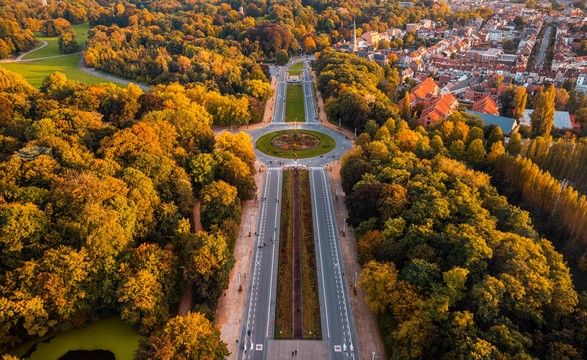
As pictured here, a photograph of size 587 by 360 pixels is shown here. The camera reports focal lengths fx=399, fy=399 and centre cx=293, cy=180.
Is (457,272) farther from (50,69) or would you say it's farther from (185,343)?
(50,69)

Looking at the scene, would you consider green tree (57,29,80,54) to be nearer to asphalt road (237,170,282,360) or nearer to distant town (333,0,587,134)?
distant town (333,0,587,134)

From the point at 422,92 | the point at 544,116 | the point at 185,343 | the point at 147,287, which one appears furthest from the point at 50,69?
the point at 544,116

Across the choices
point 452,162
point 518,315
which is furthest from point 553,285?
point 452,162

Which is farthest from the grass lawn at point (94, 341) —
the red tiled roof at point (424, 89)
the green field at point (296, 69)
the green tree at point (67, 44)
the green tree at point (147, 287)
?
the green tree at point (67, 44)

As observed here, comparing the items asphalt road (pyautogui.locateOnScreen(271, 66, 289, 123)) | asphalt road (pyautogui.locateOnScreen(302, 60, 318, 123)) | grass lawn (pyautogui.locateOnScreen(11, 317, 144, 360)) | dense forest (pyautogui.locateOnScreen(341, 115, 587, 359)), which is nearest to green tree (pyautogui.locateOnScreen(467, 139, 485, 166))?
dense forest (pyautogui.locateOnScreen(341, 115, 587, 359))

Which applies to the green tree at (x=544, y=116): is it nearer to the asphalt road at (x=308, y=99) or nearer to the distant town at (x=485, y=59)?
the distant town at (x=485, y=59)

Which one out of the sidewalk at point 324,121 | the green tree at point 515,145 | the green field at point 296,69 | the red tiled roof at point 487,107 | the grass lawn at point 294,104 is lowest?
the green field at point 296,69
